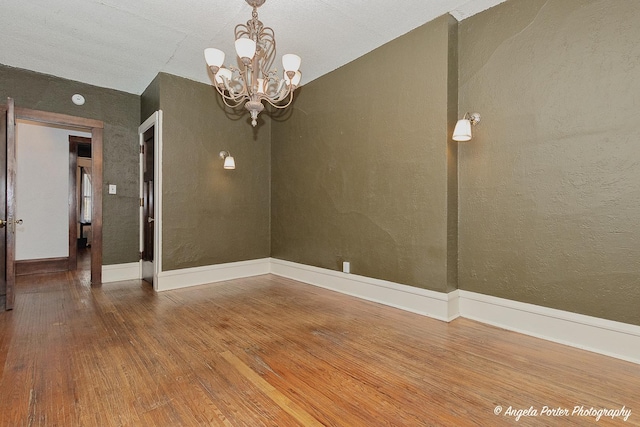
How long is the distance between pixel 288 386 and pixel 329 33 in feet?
10.4

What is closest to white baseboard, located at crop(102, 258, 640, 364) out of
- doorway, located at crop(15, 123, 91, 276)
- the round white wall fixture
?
doorway, located at crop(15, 123, 91, 276)

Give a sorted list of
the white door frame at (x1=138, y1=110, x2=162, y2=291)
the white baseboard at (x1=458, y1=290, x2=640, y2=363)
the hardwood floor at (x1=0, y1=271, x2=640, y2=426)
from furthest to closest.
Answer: the white door frame at (x1=138, y1=110, x2=162, y2=291)
the white baseboard at (x1=458, y1=290, x2=640, y2=363)
the hardwood floor at (x1=0, y1=271, x2=640, y2=426)

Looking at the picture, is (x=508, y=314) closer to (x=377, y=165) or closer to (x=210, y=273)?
(x=377, y=165)

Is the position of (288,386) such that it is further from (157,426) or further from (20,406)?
(20,406)

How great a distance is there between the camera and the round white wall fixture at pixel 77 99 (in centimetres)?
427

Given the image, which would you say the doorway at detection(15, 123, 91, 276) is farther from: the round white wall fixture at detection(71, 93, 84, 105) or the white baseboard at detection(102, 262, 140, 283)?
the white baseboard at detection(102, 262, 140, 283)

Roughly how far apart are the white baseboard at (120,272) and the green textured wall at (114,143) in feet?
0.24

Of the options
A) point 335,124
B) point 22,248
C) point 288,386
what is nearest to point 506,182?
point 335,124

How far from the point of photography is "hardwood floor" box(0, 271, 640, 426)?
161 cm

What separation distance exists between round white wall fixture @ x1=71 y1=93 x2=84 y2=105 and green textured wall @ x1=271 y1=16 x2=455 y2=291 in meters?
2.77

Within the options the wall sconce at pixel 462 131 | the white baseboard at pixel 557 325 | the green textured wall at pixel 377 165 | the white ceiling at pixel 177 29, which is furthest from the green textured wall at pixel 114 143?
the white baseboard at pixel 557 325

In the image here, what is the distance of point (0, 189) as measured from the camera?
132 inches

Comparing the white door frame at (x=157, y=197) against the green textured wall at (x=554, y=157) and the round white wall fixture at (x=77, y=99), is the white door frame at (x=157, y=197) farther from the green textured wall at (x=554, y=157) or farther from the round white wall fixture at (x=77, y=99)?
the green textured wall at (x=554, y=157)

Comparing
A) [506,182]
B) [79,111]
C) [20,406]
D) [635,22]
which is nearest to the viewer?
Result: [20,406]
